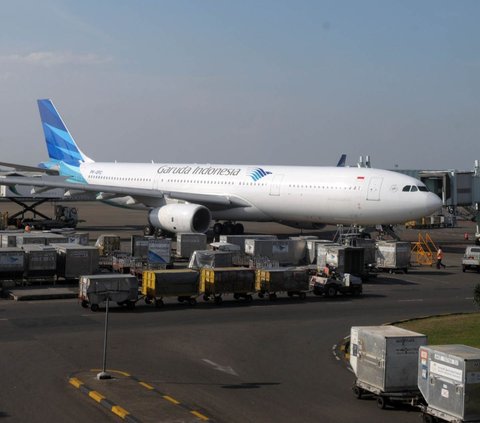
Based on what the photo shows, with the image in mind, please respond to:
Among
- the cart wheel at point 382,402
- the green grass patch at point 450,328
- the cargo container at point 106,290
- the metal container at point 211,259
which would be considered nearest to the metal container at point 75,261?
the metal container at point 211,259

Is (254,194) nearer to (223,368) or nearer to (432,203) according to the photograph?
(432,203)

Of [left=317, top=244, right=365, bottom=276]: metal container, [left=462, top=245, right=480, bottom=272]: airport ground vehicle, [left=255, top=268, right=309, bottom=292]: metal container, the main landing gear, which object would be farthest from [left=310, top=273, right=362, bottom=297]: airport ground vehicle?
the main landing gear

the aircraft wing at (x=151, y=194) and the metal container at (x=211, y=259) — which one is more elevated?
the aircraft wing at (x=151, y=194)

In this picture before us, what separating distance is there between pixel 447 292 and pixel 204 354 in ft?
59.2

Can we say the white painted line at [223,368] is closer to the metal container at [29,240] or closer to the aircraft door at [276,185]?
the metal container at [29,240]

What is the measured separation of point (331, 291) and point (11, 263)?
14150 millimetres

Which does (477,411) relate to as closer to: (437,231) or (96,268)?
(96,268)

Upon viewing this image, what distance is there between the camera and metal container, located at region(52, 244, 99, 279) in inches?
1405

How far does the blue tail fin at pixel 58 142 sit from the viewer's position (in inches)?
2817

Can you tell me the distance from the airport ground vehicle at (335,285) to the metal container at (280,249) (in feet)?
23.1

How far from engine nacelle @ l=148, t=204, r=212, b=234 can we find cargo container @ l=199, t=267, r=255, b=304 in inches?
687

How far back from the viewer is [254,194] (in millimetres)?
54156

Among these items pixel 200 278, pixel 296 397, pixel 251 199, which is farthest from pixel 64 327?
pixel 251 199

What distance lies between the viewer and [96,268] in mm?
36500
